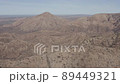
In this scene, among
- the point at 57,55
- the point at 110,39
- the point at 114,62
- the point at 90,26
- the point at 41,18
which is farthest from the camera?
the point at 41,18

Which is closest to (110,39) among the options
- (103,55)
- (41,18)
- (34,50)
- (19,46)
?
(103,55)

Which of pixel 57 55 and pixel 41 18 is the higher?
pixel 41 18

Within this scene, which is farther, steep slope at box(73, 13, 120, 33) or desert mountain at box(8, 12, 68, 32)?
desert mountain at box(8, 12, 68, 32)

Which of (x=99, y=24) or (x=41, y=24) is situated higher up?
(x=99, y=24)


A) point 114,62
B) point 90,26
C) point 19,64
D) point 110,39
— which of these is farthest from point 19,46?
point 90,26

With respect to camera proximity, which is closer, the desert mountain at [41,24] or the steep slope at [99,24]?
the steep slope at [99,24]

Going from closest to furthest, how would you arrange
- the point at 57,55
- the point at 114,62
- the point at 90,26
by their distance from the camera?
the point at 114,62 → the point at 57,55 → the point at 90,26

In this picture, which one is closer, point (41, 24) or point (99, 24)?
point (99, 24)

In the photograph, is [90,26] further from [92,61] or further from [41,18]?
[92,61]

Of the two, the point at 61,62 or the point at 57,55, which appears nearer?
the point at 61,62

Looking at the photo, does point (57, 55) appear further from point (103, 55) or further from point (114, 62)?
point (114, 62)
